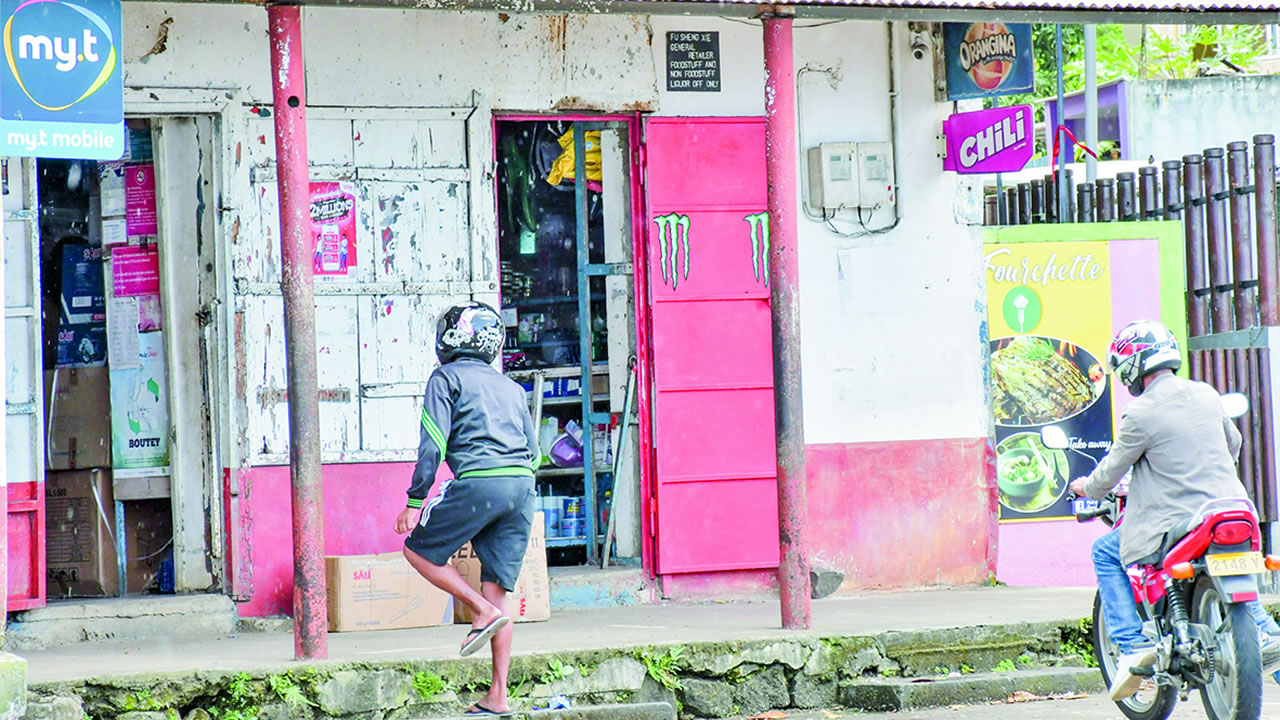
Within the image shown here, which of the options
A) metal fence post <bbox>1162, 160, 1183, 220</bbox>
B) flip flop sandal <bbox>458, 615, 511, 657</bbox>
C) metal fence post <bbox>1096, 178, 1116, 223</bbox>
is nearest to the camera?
flip flop sandal <bbox>458, 615, 511, 657</bbox>

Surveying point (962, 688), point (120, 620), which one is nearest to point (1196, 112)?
point (962, 688)

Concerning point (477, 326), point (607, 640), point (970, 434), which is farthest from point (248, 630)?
point (970, 434)

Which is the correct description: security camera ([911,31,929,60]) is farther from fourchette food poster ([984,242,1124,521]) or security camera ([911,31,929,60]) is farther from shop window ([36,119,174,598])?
shop window ([36,119,174,598])

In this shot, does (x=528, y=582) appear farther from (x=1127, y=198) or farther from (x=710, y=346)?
(x=1127, y=198)

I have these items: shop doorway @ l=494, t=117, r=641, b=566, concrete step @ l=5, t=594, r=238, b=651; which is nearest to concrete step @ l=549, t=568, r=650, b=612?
shop doorway @ l=494, t=117, r=641, b=566

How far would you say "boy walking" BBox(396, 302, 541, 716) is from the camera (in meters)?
6.32

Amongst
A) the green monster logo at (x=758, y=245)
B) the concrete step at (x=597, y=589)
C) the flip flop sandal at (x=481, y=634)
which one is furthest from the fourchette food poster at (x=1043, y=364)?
the flip flop sandal at (x=481, y=634)

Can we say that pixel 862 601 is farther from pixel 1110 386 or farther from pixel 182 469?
pixel 182 469

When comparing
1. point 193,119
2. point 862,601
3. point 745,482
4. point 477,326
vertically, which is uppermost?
point 193,119

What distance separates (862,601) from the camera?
8977 millimetres

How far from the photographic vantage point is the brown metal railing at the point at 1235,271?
375 inches

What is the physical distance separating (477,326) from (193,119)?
2749 millimetres

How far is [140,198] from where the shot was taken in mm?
8789

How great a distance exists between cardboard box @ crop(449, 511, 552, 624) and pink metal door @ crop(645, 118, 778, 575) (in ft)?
2.79
